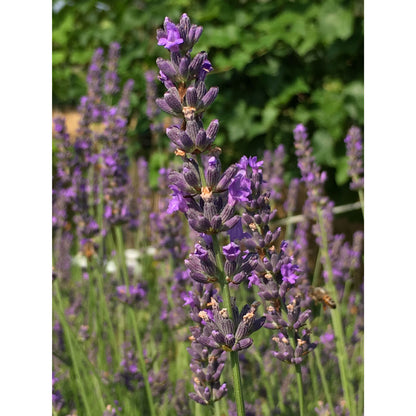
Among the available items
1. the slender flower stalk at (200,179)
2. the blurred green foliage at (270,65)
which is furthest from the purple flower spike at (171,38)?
the blurred green foliage at (270,65)

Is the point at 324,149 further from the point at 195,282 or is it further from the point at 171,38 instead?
the point at 171,38

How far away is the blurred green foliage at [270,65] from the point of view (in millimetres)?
3279

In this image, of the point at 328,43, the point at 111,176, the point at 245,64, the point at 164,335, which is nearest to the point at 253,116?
the point at 245,64

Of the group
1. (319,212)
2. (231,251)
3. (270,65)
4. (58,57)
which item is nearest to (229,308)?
(231,251)

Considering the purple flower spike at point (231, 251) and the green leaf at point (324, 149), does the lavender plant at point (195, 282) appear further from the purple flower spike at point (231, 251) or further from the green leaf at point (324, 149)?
the green leaf at point (324, 149)

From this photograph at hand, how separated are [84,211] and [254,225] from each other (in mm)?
956

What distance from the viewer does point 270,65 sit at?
11.6 ft

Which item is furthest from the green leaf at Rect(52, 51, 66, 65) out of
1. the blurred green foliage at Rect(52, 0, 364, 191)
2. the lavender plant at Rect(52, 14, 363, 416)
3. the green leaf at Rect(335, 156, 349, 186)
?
the green leaf at Rect(335, 156, 349, 186)

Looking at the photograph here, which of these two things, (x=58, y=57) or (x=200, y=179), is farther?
(x=58, y=57)

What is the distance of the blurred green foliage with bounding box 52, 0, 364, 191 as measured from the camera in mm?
3279

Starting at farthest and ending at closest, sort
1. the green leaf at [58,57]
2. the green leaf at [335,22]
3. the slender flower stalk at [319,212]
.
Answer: the green leaf at [58,57] < the green leaf at [335,22] < the slender flower stalk at [319,212]

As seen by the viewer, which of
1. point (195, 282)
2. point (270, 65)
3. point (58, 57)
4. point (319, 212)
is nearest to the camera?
point (195, 282)

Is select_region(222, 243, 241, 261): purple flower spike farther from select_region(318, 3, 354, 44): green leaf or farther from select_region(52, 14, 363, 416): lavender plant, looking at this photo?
select_region(318, 3, 354, 44): green leaf

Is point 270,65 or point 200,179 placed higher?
point 270,65
